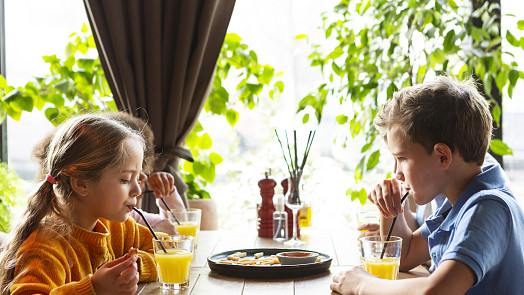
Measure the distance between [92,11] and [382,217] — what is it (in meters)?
1.96

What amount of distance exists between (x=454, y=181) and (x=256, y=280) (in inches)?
22.5

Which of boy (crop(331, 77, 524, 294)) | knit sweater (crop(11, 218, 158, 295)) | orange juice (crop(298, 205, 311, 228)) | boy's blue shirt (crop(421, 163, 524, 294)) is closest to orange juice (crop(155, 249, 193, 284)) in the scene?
knit sweater (crop(11, 218, 158, 295))

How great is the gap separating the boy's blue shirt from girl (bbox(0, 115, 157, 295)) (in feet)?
2.53

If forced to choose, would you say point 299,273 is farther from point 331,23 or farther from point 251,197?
point 251,197

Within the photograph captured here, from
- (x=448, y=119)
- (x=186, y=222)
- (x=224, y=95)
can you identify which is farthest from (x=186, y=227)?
(x=224, y=95)

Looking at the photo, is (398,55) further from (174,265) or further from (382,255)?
(174,265)

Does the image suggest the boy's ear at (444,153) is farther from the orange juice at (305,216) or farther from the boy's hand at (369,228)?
the orange juice at (305,216)

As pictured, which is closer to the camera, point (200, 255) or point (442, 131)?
point (442, 131)

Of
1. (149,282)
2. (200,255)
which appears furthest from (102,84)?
(149,282)

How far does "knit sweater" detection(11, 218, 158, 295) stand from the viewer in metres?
1.41

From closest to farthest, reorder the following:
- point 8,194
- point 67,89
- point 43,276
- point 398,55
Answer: point 43,276
point 398,55
point 67,89
point 8,194

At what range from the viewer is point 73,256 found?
1.61 m

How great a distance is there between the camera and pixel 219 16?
10.7 feet

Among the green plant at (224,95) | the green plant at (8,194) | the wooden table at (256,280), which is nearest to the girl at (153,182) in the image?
the wooden table at (256,280)
